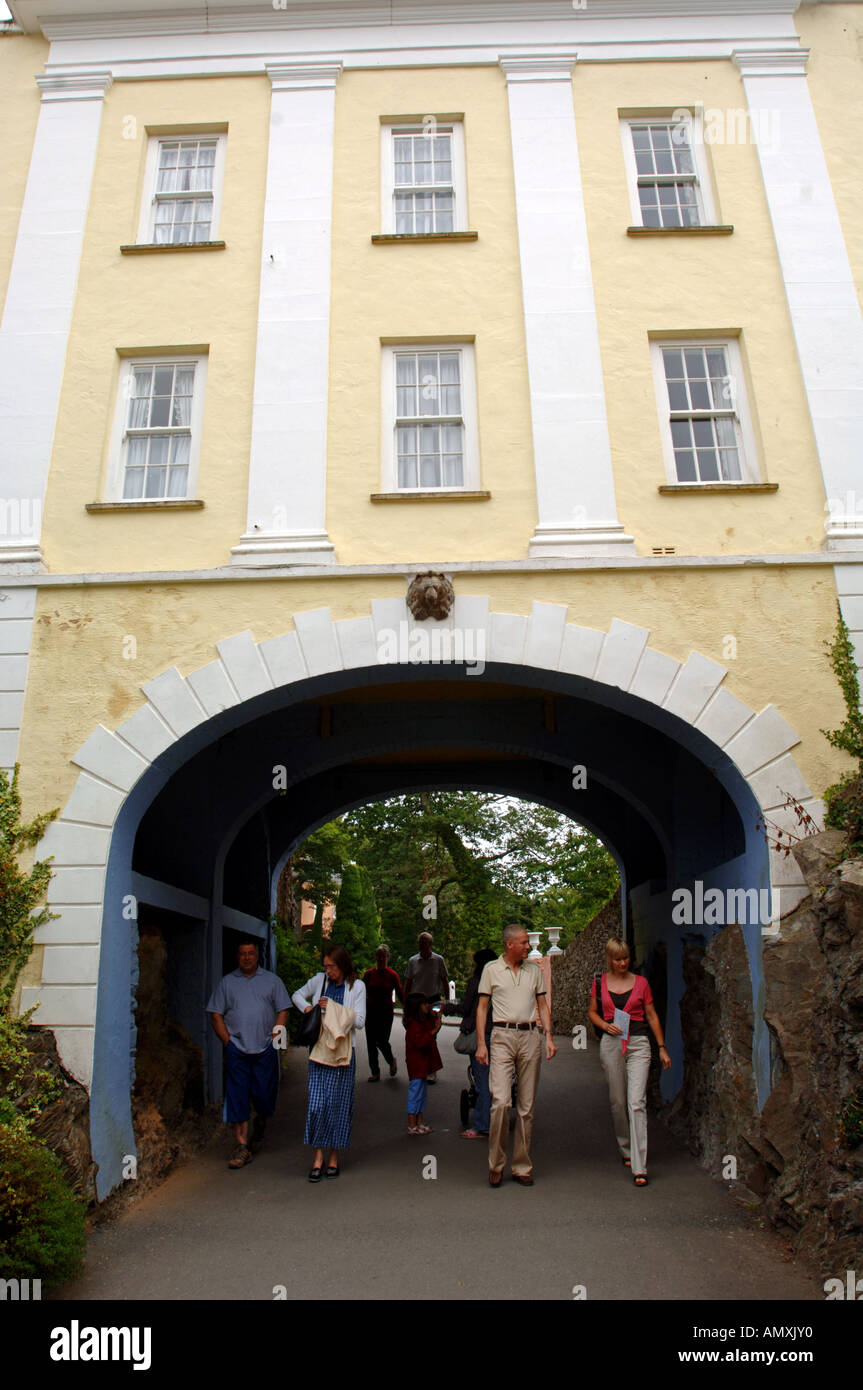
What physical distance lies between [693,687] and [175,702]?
185 inches

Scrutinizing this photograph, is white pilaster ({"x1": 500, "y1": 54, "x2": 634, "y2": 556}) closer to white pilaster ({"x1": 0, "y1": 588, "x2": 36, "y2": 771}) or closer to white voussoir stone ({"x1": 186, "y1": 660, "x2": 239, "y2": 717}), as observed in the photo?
white voussoir stone ({"x1": 186, "y1": 660, "x2": 239, "y2": 717})

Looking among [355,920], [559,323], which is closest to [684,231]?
[559,323]

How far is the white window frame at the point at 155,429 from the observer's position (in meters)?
Result: 9.84

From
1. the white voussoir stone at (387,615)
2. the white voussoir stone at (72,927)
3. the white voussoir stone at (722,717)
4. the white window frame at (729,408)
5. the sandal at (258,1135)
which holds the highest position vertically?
the white window frame at (729,408)

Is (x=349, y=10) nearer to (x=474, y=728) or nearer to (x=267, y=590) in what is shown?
(x=267, y=590)

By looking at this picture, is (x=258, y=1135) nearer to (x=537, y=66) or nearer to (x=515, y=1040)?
(x=515, y=1040)

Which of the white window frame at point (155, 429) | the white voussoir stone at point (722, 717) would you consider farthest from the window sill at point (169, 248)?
the white voussoir stone at point (722, 717)

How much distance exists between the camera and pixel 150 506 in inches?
376

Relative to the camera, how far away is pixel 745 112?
11.1m

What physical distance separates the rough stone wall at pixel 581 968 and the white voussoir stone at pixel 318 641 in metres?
9.06

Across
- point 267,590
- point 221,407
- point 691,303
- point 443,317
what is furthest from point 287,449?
point 691,303

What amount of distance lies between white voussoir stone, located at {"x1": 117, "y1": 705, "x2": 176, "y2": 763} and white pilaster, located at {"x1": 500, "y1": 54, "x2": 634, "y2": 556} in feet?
12.5

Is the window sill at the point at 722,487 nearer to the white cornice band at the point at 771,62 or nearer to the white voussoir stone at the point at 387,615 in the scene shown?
the white voussoir stone at the point at 387,615

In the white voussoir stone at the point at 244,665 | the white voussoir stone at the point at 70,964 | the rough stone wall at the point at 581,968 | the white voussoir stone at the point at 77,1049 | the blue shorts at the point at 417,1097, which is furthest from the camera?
the rough stone wall at the point at 581,968
